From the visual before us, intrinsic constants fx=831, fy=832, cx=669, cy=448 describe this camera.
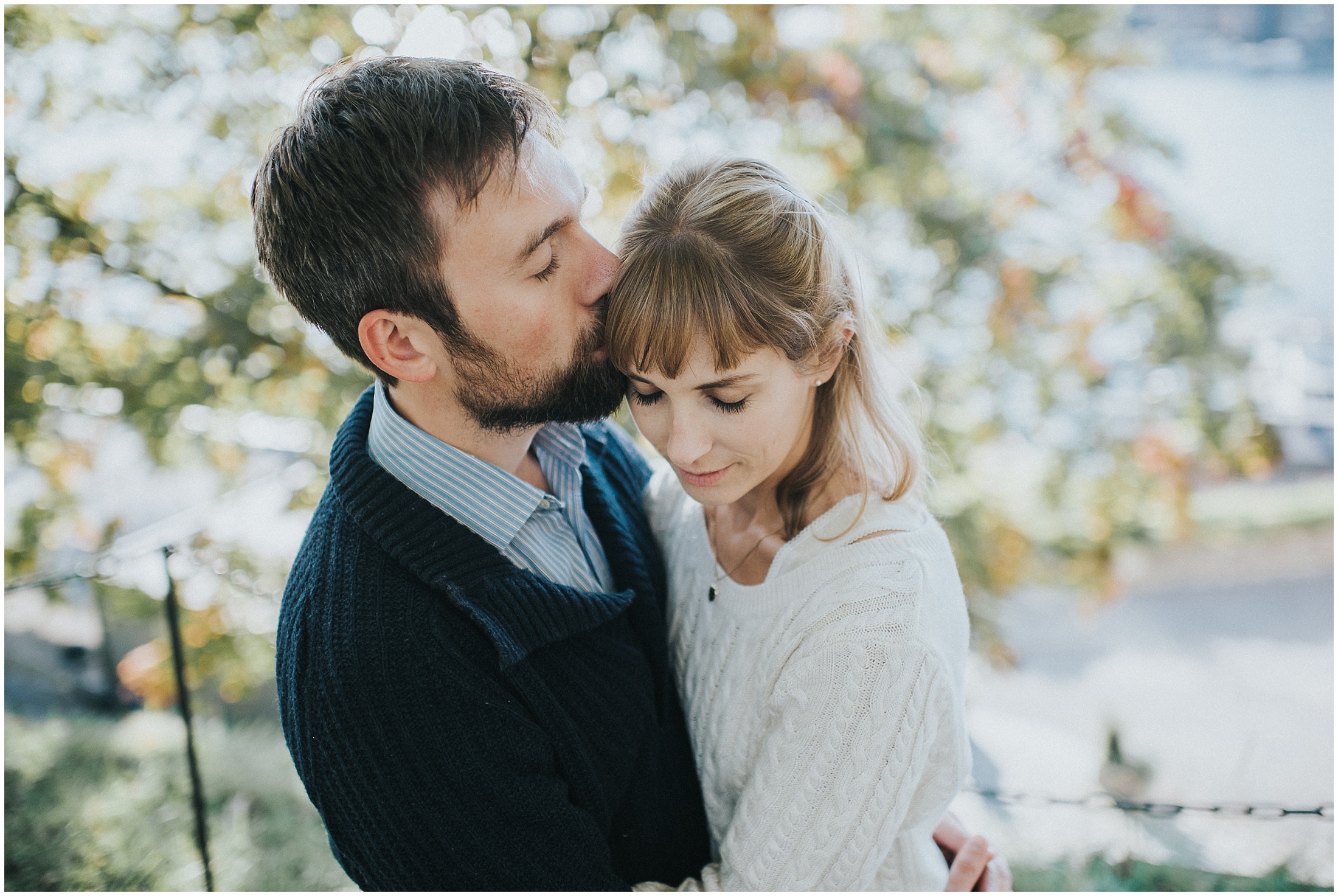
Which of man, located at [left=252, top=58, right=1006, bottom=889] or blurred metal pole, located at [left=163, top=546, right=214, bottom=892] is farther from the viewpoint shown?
blurred metal pole, located at [left=163, top=546, right=214, bottom=892]

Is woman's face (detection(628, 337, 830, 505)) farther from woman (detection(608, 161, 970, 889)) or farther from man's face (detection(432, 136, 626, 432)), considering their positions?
man's face (detection(432, 136, 626, 432))

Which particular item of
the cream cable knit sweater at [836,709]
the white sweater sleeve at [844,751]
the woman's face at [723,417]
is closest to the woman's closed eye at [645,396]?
the woman's face at [723,417]

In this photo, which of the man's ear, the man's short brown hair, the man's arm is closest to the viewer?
the man's arm

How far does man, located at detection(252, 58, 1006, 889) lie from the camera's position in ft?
4.17

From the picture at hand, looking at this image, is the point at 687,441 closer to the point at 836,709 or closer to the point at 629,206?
the point at 836,709

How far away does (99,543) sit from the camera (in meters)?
3.10

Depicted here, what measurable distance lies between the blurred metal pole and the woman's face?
5.62 ft

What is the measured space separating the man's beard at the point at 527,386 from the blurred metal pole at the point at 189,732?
1.47 m

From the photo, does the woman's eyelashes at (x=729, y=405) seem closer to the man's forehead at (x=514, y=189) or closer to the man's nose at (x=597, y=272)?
the man's nose at (x=597, y=272)

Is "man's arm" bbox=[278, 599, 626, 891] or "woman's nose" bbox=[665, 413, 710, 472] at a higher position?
A: "woman's nose" bbox=[665, 413, 710, 472]

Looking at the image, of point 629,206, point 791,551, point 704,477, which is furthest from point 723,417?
point 629,206

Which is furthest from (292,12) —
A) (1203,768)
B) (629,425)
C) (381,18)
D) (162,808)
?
(1203,768)

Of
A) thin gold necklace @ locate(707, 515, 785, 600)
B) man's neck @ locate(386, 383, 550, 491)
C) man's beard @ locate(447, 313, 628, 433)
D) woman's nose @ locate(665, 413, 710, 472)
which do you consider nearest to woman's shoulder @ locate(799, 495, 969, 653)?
thin gold necklace @ locate(707, 515, 785, 600)

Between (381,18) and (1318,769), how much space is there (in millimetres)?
4848
